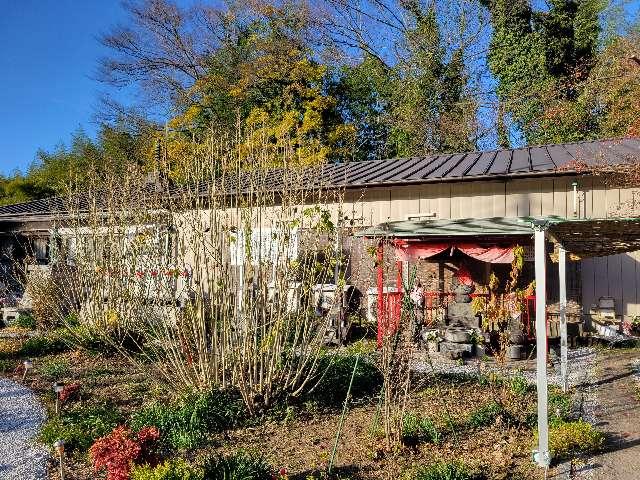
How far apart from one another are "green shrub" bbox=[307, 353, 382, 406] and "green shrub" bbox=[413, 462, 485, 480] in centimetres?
240

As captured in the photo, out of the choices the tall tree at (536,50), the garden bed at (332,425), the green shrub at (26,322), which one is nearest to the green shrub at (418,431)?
the garden bed at (332,425)

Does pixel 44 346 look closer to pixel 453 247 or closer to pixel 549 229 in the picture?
pixel 453 247

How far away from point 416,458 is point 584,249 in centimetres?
472

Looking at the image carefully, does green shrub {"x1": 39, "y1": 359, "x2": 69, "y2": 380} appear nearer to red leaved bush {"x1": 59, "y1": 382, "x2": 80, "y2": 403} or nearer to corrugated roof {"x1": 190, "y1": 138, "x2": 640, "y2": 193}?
red leaved bush {"x1": 59, "y1": 382, "x2": 80, "y2": 403}

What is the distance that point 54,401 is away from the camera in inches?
296

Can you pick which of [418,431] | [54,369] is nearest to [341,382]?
[418,431]

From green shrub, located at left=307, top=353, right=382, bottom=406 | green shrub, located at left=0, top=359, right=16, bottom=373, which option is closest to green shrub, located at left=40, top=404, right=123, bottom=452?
green shrub, located at left=307, top=353, right=382, bottom=406

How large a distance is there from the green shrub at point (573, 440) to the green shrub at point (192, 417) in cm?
316

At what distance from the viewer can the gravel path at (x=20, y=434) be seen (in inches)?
207

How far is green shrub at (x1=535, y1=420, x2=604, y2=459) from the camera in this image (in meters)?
5.35

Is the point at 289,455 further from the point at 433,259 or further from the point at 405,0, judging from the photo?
the point at 405,0

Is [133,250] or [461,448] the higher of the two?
[133,250]

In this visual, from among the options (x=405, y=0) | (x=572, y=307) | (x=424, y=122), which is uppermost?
(x=405, y=0)

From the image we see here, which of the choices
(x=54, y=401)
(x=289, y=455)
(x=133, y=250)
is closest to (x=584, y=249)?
(x=289, y=455)
